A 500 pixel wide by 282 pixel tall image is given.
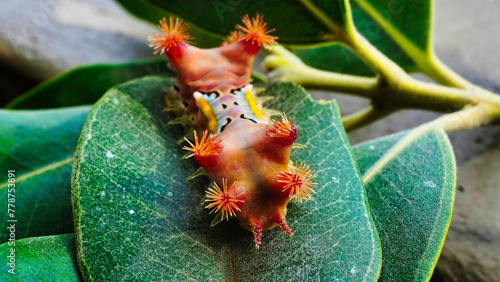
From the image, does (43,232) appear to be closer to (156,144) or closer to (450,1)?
(156,144)

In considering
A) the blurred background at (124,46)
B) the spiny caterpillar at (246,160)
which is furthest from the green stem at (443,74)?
the spiny caterpillar at (246,160)

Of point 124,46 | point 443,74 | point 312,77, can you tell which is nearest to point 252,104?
point 312,77

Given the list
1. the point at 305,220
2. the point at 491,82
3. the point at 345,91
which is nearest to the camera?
the point at 305,220

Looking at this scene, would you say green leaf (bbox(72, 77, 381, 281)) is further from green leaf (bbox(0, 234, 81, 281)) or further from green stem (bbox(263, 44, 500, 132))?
green stem (bbox(263, 44, 500, 132))

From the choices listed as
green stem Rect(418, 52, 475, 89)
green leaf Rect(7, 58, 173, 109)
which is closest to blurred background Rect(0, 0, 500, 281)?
green stem Rect(418, 52, 475, 89)

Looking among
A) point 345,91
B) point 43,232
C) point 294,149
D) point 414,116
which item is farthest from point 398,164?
point 414,116

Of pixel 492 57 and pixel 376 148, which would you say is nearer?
pixel 376 148
